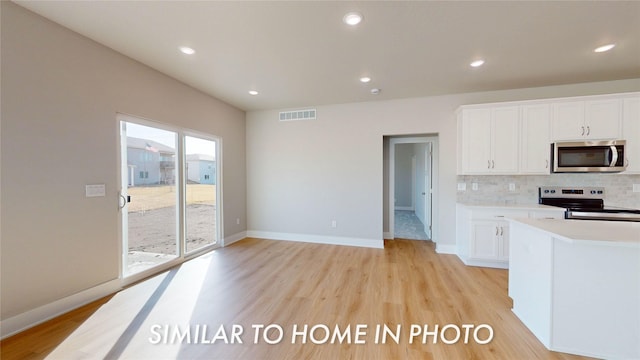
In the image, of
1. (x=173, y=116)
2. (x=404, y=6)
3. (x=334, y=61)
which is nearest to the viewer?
(x=404, y=6)

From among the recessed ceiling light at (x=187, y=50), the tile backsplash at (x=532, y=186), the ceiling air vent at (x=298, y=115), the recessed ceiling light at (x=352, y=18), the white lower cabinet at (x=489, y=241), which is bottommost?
the white lower cabinet at (x=489, y=241)

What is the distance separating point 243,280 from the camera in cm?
308

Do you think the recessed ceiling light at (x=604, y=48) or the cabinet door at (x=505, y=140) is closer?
the recessed ceiling light at (x=604, y=48)

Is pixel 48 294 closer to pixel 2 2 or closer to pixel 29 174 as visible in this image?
pixel 29 174

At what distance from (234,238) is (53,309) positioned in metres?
2.77

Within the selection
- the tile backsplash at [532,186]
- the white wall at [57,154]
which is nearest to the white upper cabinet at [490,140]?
the tile backsplash at [532,186]

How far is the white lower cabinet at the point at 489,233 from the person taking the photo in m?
3.44

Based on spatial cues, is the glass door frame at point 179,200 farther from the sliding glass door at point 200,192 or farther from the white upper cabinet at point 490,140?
the white upper cabinet at point 490,140

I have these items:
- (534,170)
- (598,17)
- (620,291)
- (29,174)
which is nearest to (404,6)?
(598,17)

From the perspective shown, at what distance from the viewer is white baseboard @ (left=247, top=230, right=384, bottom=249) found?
182 inches

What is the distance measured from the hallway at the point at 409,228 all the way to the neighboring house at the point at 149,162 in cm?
461

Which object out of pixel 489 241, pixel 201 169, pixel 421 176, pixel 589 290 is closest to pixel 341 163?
pixel 201 169

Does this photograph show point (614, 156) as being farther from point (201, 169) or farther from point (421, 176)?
point (201, 169)

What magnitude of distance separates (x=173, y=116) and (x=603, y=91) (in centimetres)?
645
